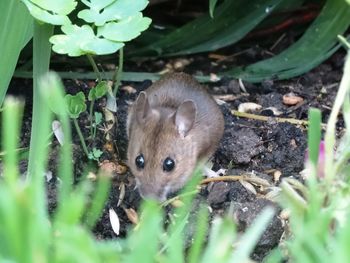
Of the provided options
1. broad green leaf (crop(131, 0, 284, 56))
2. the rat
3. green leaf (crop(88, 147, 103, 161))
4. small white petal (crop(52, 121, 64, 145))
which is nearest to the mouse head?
the rat

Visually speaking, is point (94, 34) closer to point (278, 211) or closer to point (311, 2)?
point (278, 211)

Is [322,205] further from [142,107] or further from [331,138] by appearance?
[142,107]

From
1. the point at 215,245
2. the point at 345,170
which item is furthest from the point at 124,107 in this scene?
the point at 215,245

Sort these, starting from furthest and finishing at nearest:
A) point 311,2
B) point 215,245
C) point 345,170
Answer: point 311,2, point 345,170, point 215,245

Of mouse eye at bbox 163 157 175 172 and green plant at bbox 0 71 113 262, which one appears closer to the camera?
green plant at bbox 0 71 113 262

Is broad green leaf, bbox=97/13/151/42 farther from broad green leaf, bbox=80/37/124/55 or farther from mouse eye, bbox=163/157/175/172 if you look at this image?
mouse eye, bbox=163/157/175/172

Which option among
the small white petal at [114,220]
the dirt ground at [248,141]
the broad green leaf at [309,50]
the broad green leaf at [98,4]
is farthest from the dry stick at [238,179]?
the broad green leaf at [309,50]

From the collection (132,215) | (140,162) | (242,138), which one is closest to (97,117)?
(140,162)
